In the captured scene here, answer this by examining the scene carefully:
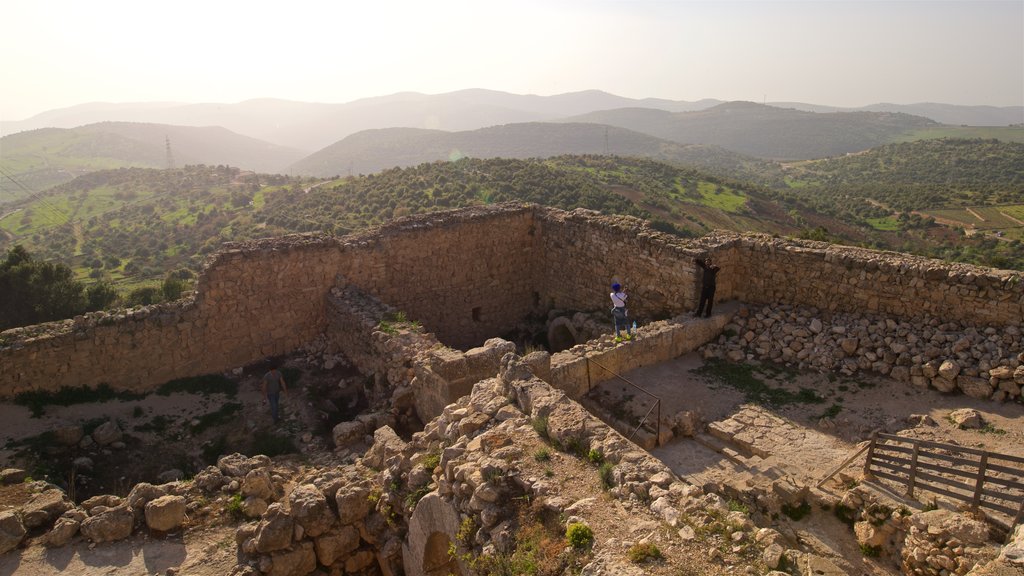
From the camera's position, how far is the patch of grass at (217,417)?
1052 cm

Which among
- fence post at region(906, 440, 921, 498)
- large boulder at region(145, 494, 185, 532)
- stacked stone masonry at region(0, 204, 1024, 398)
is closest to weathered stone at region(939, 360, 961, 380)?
stacked stone masonry at region(0, 204, 1024, 398)

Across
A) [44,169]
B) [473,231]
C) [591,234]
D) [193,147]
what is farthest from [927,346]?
[193,147]

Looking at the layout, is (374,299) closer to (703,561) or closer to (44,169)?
(703,561)

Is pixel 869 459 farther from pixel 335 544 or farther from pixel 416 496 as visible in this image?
pixel 335 544

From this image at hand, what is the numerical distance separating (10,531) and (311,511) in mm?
3218

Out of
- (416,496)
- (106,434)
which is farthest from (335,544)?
(106,434)

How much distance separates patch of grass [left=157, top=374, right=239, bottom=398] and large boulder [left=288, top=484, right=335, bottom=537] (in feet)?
17.0

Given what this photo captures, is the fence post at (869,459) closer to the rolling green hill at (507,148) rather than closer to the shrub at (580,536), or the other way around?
the shrub at (580,536)

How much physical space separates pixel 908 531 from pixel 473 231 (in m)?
10.2

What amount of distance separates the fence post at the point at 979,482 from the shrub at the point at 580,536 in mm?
4314

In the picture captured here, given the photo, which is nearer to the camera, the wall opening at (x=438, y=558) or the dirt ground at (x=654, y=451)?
the dirt ground at (x=654, y=451)

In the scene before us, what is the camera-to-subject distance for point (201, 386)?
37.9 ft

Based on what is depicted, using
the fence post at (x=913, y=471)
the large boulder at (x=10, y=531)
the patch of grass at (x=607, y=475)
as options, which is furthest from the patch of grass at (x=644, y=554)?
the large boulder at (x=10, y=531)

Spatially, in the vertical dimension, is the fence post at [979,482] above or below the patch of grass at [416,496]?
above
